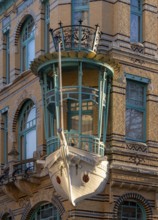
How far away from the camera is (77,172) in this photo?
22.8 metres

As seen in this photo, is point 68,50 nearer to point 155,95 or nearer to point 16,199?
point 155,95

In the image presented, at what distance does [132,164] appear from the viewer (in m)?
24.4

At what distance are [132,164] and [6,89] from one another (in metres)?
7.40

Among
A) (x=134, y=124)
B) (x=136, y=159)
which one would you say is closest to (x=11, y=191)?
(x=136, y=159)

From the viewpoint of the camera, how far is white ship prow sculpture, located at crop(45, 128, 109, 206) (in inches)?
886

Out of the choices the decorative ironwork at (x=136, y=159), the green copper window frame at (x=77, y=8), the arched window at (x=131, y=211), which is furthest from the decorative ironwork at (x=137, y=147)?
the green copper window frame at (x=77, y=8)

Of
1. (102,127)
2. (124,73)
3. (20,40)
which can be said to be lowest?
(102,127)

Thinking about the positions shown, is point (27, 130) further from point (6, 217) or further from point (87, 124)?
point (87, 124)

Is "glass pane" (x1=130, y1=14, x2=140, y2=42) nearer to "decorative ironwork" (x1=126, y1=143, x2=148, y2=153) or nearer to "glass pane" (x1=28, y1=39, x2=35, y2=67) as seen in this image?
"decorative ironwork" (x1=126, y1=143, x2=148, y2=153)

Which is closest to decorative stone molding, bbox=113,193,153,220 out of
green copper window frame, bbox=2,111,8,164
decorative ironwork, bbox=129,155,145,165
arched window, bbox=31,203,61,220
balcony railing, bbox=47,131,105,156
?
decorative ironwork, bbox=129,155,145,165

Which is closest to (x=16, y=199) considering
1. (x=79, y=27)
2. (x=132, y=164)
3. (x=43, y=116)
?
(x=43, y=116)

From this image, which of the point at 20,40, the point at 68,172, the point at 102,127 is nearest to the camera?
the point at 68,172

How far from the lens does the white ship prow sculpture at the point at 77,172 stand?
886 inches

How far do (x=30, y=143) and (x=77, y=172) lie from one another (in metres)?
5.28
